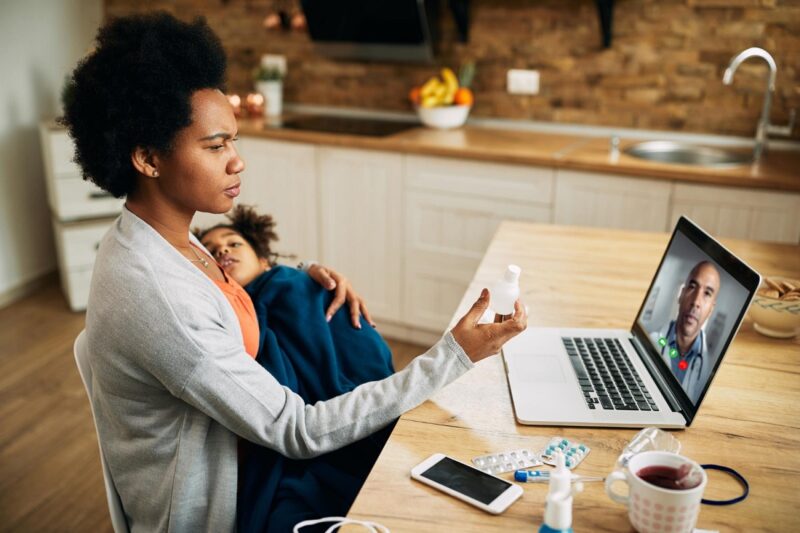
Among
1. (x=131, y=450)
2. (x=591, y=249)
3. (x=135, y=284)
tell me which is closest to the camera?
(x=135, y=284)

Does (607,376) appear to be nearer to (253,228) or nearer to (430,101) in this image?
(253,228)

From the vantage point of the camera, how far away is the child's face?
166 cm

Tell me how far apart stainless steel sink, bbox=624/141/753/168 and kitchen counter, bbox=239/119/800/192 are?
8 cm

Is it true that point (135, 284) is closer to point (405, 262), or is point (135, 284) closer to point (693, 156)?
point (405, 262)

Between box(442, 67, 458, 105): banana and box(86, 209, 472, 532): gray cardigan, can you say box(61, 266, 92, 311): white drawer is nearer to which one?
box(442, 67, 458, 105): banana

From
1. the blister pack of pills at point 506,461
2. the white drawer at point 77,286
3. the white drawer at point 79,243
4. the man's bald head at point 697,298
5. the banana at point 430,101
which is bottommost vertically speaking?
the white drawer at point 77,286

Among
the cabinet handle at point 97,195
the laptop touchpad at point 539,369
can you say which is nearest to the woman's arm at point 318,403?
the laptop touchpad at point 539,369

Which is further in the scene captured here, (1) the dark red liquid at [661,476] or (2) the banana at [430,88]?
(2) the banana at [430,88]

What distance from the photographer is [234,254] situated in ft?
5.51

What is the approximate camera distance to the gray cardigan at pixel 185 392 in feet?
3.67

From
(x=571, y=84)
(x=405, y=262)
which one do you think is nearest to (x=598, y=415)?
(x=405, y=262)

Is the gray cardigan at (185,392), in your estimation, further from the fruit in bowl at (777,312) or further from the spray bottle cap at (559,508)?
the fruit in bowl at (777,312)

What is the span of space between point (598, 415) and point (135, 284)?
771 millimetres

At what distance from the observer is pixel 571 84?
10.8 ft
